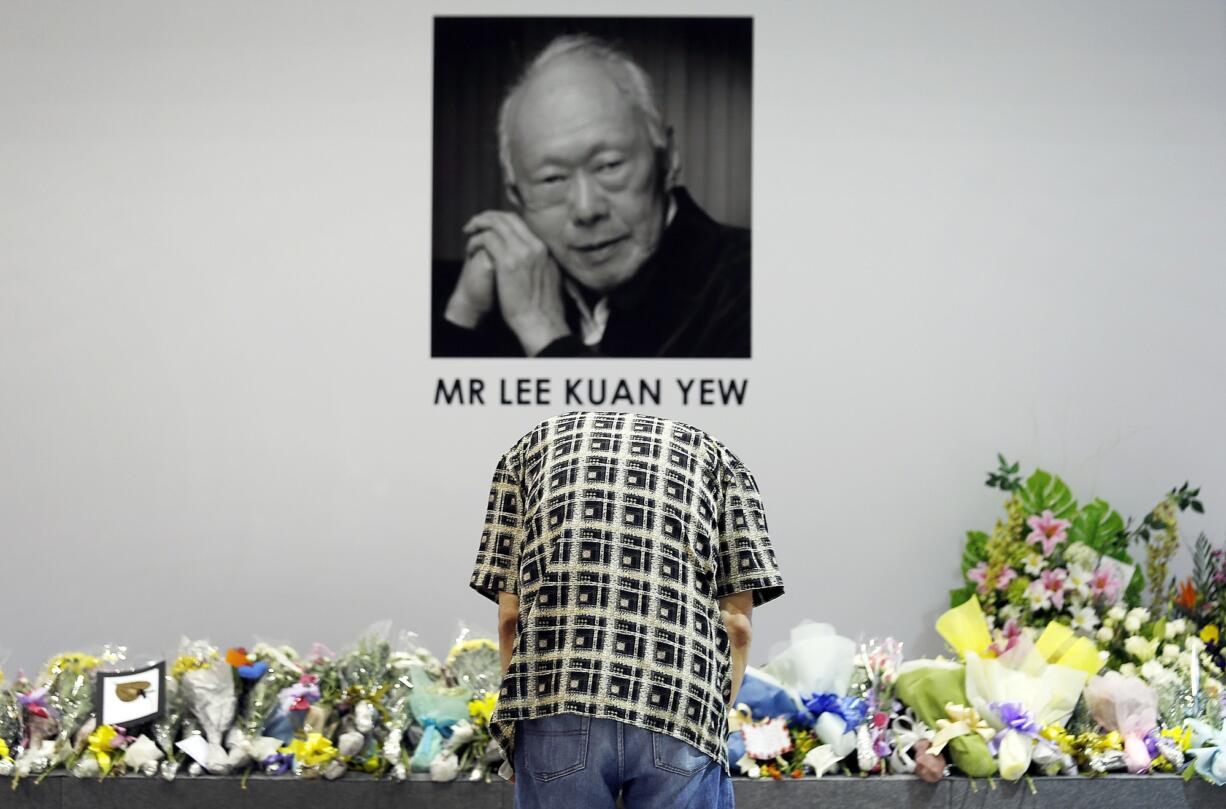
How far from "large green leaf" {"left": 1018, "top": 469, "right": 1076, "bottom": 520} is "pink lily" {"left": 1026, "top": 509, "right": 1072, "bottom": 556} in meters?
0.14

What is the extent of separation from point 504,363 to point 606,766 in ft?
9.34

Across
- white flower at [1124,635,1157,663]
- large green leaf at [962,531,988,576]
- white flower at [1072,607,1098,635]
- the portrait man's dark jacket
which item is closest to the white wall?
the portrait man's dark jacket

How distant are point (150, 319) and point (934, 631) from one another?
10.4 ft

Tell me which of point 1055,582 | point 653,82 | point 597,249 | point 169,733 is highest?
point 653,82

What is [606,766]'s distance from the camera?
1.98 meters

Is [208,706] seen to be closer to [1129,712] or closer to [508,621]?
[508,621]

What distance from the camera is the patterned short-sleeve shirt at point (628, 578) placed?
6.53 feet

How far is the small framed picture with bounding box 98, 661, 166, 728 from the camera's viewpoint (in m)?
2.94

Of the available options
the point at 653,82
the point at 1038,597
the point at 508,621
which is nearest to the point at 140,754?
the point at 508,621

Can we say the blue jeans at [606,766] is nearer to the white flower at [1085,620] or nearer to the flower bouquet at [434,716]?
the flower bouquet at [434,716]

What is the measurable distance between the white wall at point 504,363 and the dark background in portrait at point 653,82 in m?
0.07

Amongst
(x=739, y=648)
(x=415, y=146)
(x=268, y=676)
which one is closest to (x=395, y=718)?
(x=268, y=676)

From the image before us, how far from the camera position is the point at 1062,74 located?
185 inches

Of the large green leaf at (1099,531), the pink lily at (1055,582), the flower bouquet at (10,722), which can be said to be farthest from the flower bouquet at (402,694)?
the large green leaf at (1099,531)
